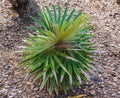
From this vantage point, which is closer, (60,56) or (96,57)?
(60,56)

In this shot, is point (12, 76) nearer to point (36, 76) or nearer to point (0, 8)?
point (36, 76)

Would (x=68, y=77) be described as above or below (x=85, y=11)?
below

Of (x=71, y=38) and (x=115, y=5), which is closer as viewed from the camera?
(x=71, y=38)

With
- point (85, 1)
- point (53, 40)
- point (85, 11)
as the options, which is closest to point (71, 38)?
point (53, 40)

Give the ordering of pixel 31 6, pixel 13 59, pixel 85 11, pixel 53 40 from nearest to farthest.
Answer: pixel 53 40 → pixel 13 59 → pixel 31 6 → pixel 85 11

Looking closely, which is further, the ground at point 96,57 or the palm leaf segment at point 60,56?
the ground at point 96,57

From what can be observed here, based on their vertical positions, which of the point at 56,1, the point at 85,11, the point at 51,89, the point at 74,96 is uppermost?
the point at 56,1

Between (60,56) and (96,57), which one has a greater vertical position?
(60,56)

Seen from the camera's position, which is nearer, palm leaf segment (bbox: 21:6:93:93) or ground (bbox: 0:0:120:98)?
palm leaf segment (bbox: 21:6:93:93)
